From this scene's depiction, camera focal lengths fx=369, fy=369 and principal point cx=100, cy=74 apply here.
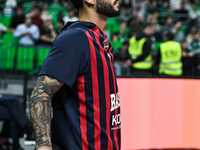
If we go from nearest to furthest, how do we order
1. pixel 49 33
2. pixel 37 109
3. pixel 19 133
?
pixel 37 109
pixel 19 133
pixel 49 33

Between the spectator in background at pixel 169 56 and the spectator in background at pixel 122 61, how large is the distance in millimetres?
1369

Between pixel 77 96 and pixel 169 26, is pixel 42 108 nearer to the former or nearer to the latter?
pixel 77 96

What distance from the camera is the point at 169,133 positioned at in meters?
7.02

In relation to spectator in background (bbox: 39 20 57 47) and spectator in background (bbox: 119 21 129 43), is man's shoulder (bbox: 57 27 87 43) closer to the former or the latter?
spectator in background (bbox: 39 20 57 47)

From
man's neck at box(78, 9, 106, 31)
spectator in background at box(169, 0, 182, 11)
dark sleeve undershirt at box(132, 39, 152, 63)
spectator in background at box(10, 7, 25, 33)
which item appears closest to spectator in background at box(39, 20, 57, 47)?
spectator in background at box(10, 7, 25, 33)

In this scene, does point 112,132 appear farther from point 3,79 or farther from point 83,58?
point 3,79

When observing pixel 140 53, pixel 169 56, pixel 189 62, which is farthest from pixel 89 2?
pixel 189 62

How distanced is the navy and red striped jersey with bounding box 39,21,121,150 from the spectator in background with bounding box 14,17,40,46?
8.98 metres

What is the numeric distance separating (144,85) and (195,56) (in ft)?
13.3

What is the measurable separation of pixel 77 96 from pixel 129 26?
946cm

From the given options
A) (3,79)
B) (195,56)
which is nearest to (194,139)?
(195,56)

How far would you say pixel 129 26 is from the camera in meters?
11.2

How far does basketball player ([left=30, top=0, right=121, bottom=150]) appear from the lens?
1.86 meters

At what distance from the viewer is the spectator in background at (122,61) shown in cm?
1027
